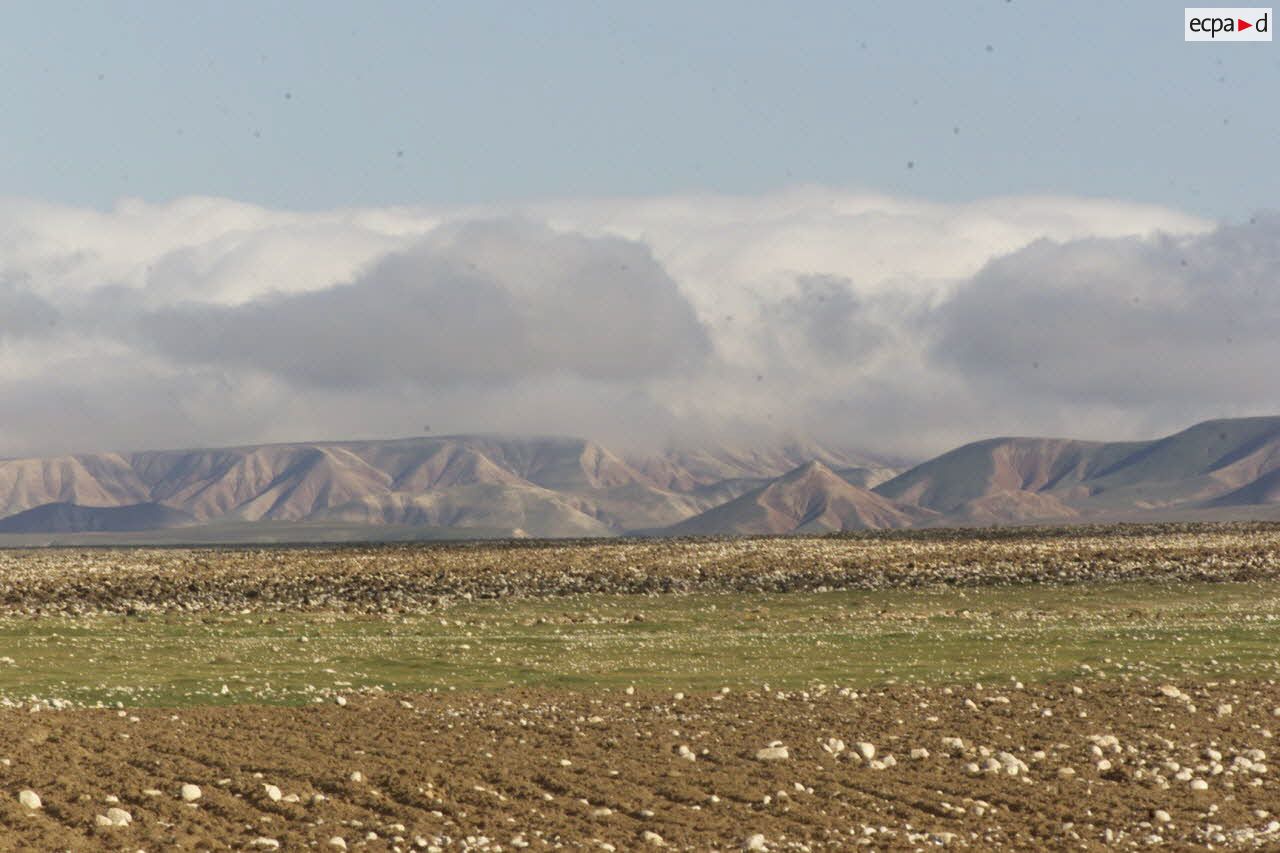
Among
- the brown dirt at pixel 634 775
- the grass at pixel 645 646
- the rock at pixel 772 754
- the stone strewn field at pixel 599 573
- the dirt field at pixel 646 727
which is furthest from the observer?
the stone strewn field at pixel 599 573

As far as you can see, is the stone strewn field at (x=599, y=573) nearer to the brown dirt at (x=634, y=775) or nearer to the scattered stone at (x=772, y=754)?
the brown dirt at (x=634, y=775)

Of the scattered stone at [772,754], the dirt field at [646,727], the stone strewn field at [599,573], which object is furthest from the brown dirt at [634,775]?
the stone strewn field at [599,573]

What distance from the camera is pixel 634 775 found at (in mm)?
22234

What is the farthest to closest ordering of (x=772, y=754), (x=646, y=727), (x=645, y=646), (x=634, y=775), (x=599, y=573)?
(x=599, y=573) < (x=645, y=646) < (x=646, y=727) < (x=772, y=754) < (x=634, y=775)

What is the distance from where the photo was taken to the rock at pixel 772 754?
76.8 ft

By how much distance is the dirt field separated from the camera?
19219 millimetres

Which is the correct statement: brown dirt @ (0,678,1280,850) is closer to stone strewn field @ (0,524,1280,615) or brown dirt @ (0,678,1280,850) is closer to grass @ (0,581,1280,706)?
grass @ (0,581,1280,706)

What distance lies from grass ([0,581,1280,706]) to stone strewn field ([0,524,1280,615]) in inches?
313

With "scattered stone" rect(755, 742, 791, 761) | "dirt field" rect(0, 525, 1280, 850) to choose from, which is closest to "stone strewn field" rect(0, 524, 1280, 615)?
"dirt field" rect(0, 525, 1280, 850)

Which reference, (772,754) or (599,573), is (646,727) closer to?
(772,754)

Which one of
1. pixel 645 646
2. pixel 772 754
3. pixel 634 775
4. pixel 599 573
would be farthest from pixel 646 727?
pixel 599 573

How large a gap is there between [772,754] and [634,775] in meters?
2.40

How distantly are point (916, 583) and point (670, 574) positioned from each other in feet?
44.1

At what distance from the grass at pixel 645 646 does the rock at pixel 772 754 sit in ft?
29.8
